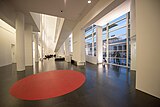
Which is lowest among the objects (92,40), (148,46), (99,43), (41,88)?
(41,88)

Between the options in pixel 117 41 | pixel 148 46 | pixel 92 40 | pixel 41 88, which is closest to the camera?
pixel 148 46

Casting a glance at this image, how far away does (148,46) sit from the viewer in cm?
254

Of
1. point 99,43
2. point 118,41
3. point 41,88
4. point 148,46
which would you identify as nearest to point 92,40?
point 99,43

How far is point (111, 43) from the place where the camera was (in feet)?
31.4

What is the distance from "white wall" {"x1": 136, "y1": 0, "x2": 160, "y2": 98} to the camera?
7.70 feet

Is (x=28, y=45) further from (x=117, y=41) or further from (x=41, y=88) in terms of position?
(x=117, y=41)

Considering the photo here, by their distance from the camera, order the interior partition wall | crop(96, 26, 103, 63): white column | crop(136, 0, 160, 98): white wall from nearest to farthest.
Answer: crop(136, 0, 160, 98): white wall, the interior partition wall, crop(96, 26, 103, 63): white column

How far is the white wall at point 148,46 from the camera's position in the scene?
235 centimetres

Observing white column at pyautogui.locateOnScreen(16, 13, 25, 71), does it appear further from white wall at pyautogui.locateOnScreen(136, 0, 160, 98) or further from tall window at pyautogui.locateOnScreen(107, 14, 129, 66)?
tall window at pyautogui.locateOnScreen(107, 14, 129, 66)

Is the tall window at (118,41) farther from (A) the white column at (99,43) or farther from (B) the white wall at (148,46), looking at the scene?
(B) the white wall at (148,46)

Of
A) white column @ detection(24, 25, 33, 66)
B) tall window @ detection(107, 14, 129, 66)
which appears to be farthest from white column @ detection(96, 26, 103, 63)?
white column @ detection(24, 25, 33, 66)

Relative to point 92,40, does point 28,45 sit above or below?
below

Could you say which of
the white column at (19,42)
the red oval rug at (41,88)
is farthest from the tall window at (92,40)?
the red oval rug at (41,88)

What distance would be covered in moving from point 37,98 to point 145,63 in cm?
315
